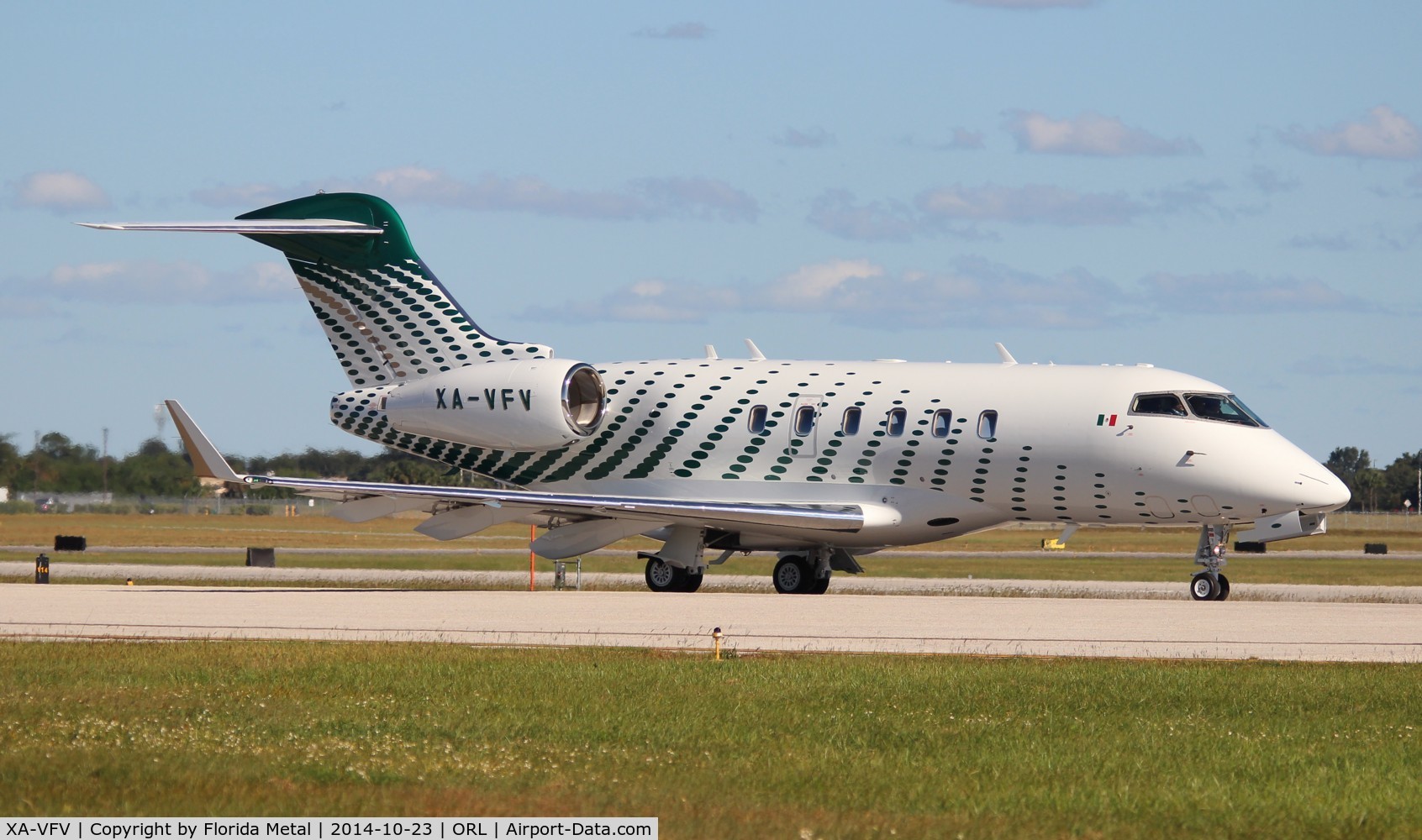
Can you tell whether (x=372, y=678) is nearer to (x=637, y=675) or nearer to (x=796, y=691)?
(x=637, y=675)

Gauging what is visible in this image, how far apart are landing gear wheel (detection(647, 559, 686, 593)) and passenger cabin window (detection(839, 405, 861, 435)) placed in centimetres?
416

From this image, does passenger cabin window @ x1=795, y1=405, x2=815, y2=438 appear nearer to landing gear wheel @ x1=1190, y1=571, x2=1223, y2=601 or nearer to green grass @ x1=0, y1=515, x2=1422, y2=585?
landing gear wheel @ x1=1190, y1=571, x2=1223, y2=601

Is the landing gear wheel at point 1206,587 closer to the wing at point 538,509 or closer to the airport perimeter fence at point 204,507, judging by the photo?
the wing at point 538,509

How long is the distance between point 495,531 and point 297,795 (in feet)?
233

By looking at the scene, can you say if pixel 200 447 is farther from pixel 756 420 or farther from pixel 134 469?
pixel 134 469

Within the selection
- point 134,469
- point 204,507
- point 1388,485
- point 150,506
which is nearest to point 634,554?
point 134,469

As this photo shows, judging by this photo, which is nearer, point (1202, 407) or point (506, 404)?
point (1202, 407)

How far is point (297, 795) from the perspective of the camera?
10.3 m

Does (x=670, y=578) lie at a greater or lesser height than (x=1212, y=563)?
lesser

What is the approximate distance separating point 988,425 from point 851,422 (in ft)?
8.47

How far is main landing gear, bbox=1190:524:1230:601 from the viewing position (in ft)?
97.4

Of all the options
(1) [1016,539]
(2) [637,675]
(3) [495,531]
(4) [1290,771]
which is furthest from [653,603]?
(1) [1016,539]

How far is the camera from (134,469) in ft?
237

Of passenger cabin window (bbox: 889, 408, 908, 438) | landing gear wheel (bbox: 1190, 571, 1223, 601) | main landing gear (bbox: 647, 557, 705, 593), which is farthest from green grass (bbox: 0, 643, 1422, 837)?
main landing gear (bbox: 647, 557, 705, 593)
